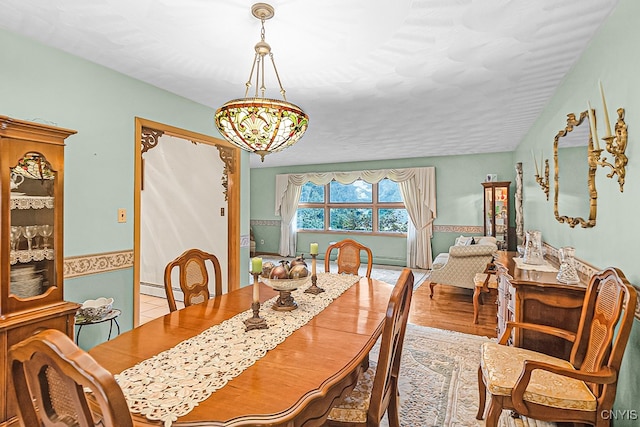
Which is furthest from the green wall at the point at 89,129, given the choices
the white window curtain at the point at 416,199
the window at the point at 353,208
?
the window at the point at 353,208

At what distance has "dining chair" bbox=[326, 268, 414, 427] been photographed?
124 centimetres

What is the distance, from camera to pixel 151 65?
251 cm

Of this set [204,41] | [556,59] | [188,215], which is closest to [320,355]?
[204,41]

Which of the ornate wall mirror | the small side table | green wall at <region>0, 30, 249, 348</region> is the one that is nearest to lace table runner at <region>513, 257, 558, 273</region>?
the ornate wall mirror

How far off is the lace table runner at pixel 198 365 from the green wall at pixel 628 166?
1619 millimetres

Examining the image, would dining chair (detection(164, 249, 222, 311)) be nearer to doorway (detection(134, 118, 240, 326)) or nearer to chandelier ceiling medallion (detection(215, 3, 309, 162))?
chandelier ceiling medallion (detection(215, 3, 309, 162))

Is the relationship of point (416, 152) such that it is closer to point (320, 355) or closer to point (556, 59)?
point (556, 59)

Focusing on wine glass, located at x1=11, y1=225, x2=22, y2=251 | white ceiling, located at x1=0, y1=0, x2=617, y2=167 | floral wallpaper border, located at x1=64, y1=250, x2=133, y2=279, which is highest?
white ceiling, located at x1=0, y1=0, x2=617, y2=167

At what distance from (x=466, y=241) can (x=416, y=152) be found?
6.32 feet

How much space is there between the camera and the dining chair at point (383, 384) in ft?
4.07

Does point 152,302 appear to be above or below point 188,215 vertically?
below

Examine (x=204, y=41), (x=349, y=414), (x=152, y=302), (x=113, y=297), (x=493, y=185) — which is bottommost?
(x=152, y=302)

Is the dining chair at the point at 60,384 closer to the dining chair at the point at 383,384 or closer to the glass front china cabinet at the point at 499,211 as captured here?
the dining chair at the point at 383,384

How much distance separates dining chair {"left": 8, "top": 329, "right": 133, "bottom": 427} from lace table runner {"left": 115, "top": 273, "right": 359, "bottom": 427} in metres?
0.23
